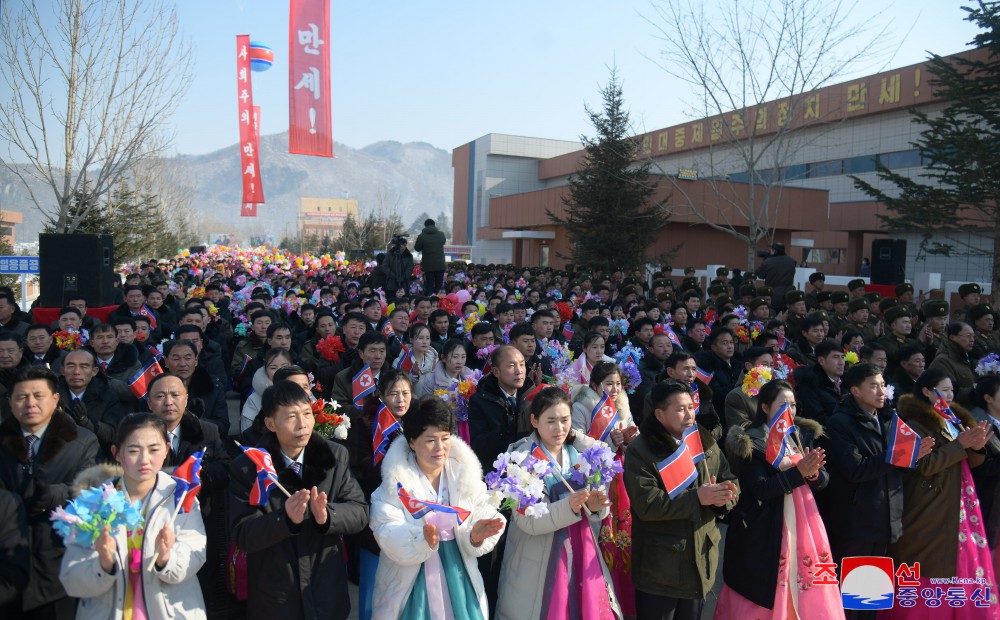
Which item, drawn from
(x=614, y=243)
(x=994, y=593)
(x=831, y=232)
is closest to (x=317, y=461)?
(x=994, y=593)

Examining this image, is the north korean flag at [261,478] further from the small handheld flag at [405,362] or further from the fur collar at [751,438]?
the small handheld flag at [405,362]

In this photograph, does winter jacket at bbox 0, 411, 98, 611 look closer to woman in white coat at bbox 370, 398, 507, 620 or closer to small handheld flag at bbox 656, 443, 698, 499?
woman in white coat at bbox 370, 398, 507, 620

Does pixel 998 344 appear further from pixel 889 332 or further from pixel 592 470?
pixel 592 470

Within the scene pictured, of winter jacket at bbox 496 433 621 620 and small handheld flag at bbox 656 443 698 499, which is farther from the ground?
small handheld flag at bbox 656 443 698 499

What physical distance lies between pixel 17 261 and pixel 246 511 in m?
12.6

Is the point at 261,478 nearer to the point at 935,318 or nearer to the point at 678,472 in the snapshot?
the point at 678,472

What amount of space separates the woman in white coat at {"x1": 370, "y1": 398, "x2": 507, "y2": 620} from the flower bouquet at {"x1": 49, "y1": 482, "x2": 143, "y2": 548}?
1041mm

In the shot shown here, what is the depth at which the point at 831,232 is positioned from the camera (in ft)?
94.4

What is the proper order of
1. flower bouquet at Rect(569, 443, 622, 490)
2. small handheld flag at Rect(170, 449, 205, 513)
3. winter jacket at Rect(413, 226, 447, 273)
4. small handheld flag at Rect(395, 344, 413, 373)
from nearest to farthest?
small handheld flag at Rect(170, 449, 205, 513), flower bouquet at Rect(569, 443, 622, 490), small handheld flag at Rect(395, 344, 413, 373), winter jacket at Rect(413, 226, 447, 273)

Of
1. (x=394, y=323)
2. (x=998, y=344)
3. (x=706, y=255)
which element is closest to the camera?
(x=998, y=344)

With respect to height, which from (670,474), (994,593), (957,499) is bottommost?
(994,593)

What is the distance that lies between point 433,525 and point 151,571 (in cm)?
113

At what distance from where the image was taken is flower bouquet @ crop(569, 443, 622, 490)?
10.5 ft

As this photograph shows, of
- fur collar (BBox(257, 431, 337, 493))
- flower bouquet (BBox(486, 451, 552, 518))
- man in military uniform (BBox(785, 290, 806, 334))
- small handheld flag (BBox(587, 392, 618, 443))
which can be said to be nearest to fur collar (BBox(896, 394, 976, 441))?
small handheld flag (BBox(587, 392, 618, 443))
